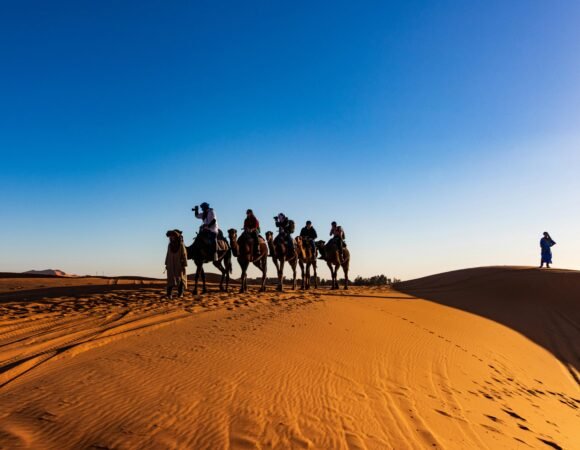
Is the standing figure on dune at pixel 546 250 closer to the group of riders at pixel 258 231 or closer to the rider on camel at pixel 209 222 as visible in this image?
the group of riders at pixel 258 231

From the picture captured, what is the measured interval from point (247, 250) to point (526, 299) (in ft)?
45.3

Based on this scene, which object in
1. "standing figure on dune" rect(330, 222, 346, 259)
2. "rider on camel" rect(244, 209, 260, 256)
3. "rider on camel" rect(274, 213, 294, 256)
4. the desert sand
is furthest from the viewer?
"standing figure on dune" rect(330, 222, 346, 259)

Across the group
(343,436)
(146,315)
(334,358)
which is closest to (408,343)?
(334,358)

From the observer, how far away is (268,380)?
5.35 m

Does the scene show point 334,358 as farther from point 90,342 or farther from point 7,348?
point 7,348

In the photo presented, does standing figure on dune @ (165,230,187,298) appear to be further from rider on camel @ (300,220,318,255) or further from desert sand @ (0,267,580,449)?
rider on camel @ (300,220,318,255)

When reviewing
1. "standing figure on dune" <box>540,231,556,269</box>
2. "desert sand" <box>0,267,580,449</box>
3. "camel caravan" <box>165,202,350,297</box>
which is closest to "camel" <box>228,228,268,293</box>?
"camel caravan" <box>165,202,350,297</box>

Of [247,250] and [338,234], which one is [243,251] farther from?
[338,234]

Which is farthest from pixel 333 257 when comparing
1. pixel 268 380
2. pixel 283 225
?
pixel 268 380

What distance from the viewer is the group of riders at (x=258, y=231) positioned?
15875 millimetres

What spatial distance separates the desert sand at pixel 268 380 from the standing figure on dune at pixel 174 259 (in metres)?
1.55

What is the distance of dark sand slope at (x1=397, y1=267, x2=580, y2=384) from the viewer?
14.1 metres

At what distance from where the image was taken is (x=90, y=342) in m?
6.83

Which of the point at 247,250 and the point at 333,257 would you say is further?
the point at 333,257
